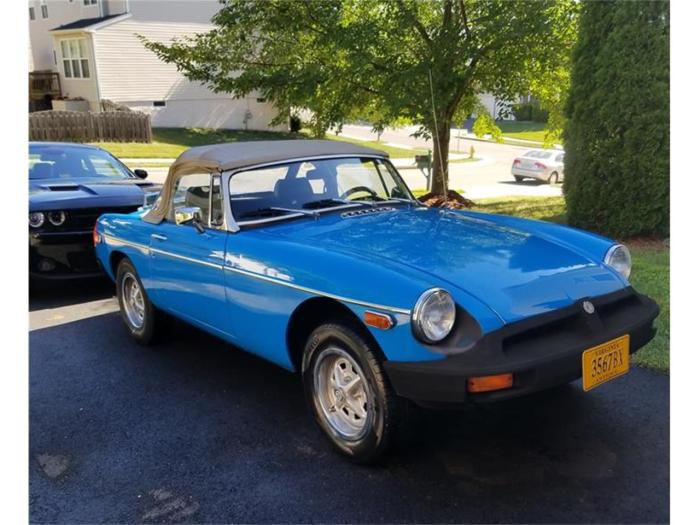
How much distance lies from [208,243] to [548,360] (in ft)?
7.42

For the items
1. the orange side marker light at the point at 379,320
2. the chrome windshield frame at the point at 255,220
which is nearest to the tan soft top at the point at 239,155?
the chrome windshield frame at the point at 255,220

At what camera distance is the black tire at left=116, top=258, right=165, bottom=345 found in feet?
15.8

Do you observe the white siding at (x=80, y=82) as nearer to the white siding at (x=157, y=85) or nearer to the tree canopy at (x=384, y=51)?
the white siding at (x=157, y=85)

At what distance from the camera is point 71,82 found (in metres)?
27.9

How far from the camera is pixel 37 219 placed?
19.7ft

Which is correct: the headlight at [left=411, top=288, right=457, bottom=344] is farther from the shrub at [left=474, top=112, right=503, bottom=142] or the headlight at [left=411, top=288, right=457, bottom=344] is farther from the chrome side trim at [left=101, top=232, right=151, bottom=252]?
the shrub at [left=474, top=112, right=503, bottom=142]

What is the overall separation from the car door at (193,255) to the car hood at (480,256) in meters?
0.49

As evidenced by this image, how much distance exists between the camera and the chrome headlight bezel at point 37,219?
5.98 metres

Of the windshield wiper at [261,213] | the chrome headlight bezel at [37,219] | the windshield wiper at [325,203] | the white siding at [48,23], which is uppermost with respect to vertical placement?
the white siding at [48,23]

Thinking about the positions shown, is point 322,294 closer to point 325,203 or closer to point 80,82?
point 325,203

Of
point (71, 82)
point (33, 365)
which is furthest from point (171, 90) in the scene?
point (33, 365)

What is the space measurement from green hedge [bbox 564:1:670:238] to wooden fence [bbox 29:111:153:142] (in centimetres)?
1926

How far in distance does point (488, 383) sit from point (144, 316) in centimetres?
319

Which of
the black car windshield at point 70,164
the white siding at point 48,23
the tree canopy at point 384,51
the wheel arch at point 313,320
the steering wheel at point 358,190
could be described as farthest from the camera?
the white siding at point 48,23
